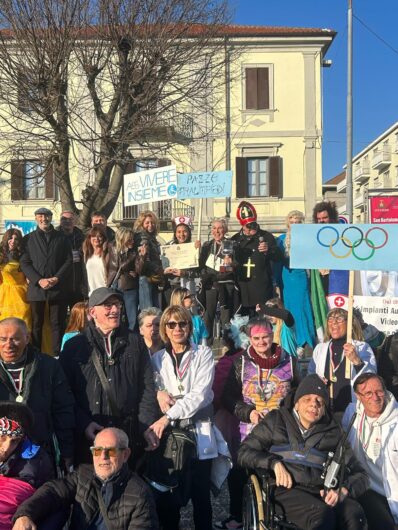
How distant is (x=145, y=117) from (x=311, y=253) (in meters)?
12.4

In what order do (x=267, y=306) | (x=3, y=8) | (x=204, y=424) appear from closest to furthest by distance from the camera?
(x=204, y=424) < (x=267, y=306) < (x=3, y=8)

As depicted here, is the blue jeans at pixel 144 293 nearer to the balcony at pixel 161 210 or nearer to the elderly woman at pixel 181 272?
the elderly woman at pixel 181 272

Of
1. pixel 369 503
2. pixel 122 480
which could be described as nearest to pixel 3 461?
pixel 122 480

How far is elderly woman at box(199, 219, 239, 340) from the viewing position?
7785mm

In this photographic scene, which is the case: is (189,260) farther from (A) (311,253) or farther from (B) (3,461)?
(B) (3,461)

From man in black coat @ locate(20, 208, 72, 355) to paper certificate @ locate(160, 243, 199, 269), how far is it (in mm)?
1198

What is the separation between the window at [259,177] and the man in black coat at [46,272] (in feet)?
69.4

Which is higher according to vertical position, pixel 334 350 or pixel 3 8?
pixel 3 8

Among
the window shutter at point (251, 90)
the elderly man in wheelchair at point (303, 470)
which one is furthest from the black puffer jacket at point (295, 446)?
the window shutter at point (251, 90)

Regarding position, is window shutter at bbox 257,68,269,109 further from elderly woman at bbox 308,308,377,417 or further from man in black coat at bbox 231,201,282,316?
elderly woman at bbox 308,308,377,417

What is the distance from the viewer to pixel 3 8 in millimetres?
15297

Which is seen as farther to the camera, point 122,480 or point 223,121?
point 223,121

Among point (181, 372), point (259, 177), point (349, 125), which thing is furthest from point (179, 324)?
point (259, 177)

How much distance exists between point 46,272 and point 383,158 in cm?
5621
